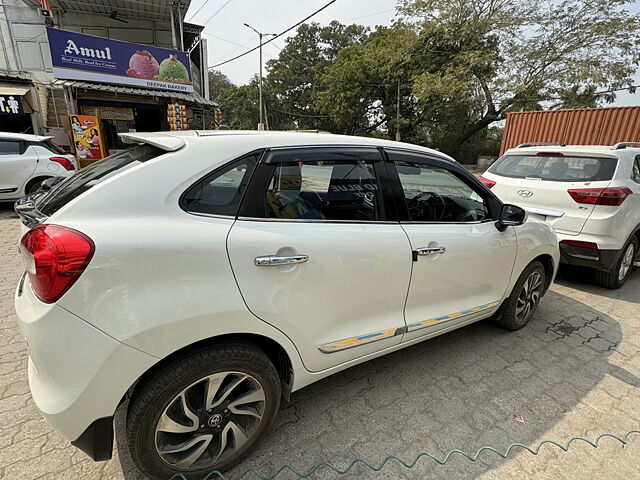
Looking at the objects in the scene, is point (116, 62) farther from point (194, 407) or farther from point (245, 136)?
point (194, 407)

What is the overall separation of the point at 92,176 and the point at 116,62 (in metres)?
14.2

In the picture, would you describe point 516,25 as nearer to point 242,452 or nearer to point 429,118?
point 429,118

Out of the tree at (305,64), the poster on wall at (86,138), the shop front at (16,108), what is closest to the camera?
the poster on wall at (86,138)

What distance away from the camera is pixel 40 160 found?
7.21 m

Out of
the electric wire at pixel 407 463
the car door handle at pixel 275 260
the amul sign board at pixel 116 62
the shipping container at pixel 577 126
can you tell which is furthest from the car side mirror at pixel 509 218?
the amul sign board at pixel 116 62

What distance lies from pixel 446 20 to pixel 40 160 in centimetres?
2186

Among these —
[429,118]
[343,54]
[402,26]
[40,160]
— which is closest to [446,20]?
[402,26]

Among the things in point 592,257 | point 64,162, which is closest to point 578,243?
point 592,257

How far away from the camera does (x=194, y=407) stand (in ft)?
5.28

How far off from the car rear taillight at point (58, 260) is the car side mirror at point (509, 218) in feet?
8.65

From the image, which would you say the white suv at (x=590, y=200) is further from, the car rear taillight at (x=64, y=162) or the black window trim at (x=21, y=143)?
the black window trim at (x=21, y=143)

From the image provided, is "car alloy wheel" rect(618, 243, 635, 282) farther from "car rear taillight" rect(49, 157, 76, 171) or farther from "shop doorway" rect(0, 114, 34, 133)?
"shop doorway" rect(0, 114, 34, 133)

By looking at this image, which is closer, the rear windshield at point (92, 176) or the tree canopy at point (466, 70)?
the rear windshield at point (92, 176)

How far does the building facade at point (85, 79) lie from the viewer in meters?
13.2
